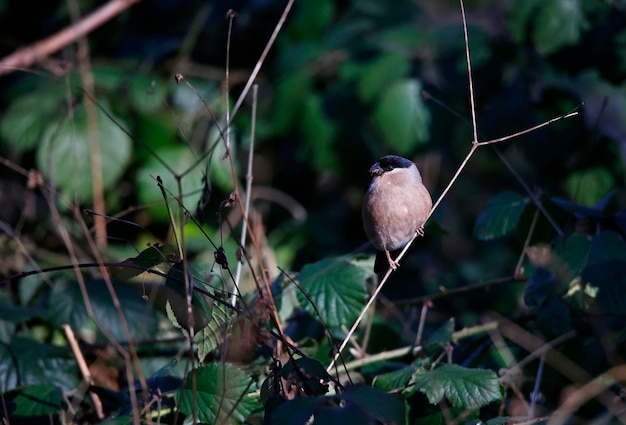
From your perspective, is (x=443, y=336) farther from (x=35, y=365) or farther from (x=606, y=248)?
(x=35, y=365)

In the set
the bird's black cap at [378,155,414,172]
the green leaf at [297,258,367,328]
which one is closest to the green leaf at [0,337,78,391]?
the green leaf at [297,258,367,328]

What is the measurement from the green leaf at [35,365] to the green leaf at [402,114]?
2.64 m

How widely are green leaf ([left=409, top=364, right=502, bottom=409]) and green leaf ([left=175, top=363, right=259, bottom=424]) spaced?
2.02 ft

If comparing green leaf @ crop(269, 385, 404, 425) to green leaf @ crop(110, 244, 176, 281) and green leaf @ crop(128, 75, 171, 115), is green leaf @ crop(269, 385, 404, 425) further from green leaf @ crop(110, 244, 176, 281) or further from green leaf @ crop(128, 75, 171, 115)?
green leaf @ crop(128, 75, 171, 115)

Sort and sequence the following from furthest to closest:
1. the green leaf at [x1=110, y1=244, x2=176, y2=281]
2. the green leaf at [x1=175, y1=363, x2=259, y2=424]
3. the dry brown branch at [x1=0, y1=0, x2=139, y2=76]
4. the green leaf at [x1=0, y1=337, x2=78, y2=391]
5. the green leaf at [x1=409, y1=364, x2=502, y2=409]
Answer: the dry brown branch at [x1=0, y1=0, x2=139, y2=76] < the green leaf at [x1=0, y1=337, x2=78, y2=391] < the green leaf at [x1=409, y1=364, x2=502, y2=409] < the green leaf at [x1=175, y1=363, x2=259, y2=424] < the green leaf at [x1=110, y1=244, x2=176, y2=281]

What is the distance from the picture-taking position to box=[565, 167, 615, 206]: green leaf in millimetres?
4457

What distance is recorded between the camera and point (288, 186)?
21.6 feet

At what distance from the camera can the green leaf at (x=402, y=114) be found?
4.95 m

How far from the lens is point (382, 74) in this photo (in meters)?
5.02

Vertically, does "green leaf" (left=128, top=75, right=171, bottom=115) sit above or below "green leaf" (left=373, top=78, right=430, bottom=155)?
above

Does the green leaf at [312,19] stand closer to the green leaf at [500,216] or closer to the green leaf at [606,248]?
the green leaf at [500,216]

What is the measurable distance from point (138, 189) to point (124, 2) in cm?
142

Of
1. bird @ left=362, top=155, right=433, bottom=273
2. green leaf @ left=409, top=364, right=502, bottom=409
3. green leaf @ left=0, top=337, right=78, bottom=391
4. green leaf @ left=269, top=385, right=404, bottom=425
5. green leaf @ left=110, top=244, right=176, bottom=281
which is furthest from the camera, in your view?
bird @ left=362, top=155, right=433, bottom=273

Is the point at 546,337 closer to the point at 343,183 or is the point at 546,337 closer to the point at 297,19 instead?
the point at 297,19
